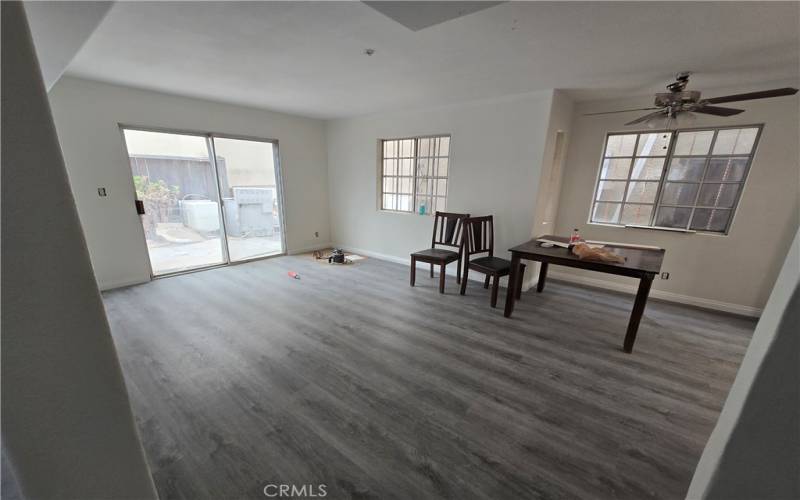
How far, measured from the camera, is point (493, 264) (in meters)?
3.41

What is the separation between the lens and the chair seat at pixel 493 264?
10.7 feet

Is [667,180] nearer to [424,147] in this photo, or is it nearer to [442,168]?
[442,168]

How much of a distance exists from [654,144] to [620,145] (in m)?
0.33

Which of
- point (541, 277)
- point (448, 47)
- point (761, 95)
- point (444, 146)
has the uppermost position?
point (448, 47)

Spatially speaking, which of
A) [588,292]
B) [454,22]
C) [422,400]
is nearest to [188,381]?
[422,400]

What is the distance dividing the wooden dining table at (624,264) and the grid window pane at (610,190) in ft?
3.31

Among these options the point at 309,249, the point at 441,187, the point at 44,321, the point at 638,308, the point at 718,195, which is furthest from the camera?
the point at 309,249

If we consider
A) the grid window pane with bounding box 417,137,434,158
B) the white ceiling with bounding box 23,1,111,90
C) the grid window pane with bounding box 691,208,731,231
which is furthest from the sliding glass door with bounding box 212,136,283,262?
the grid window pane with bounding box 691,208,731,231

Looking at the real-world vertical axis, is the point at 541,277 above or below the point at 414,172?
below

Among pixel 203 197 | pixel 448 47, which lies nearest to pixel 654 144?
pixel 448 47

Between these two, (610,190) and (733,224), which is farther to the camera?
(610,190)

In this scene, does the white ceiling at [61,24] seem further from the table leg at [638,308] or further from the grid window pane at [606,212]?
the grid window pane at [606,212]

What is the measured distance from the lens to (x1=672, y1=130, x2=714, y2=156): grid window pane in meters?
3.17

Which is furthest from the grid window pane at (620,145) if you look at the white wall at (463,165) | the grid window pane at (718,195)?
the white wall at (463,165)
